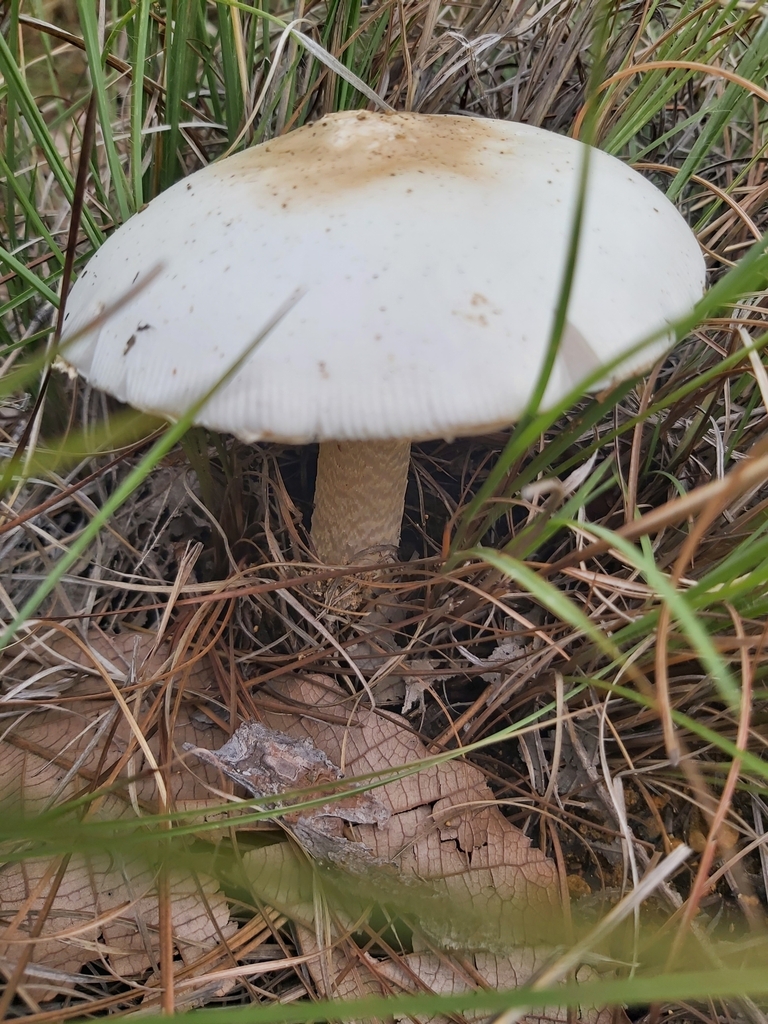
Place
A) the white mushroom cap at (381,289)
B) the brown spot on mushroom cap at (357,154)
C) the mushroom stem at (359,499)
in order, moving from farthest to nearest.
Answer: the mushroom stem at (359,499), the brown spot on mushroom cap at (357,154), the white mushroom cap at (381,289)

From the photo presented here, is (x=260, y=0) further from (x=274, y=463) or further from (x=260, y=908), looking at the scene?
(x=260, y=908)

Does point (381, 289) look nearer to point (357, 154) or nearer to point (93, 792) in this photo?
point (357, 154)

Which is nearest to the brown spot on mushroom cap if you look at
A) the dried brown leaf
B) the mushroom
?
the mushroom

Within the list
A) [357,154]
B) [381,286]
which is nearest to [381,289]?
[381,286]

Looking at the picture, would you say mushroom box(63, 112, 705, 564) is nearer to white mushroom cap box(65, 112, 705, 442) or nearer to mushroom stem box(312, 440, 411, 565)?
white mushroom cap box(65, 112, 705, 442)

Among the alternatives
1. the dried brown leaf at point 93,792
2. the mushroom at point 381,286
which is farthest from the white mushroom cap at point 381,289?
the dried brown leaf at point 93,792

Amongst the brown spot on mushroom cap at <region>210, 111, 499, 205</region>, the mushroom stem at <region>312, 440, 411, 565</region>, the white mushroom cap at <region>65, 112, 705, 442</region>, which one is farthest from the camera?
the mushroom stem at <region>312, 440, 411, 565</region>

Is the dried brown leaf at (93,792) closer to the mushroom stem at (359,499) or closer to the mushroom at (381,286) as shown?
the mushroom stem at (359,499)
